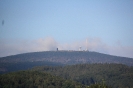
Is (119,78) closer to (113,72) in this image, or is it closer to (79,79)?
(113,72)

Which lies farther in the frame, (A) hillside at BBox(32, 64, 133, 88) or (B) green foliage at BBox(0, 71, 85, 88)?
(A) hillside at BBox(32, 64, 133, 88)

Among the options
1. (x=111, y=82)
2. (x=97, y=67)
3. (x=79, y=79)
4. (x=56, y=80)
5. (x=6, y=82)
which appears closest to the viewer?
(x=6, y=82)

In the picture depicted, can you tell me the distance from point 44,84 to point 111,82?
4954 cm

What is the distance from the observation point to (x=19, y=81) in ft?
327

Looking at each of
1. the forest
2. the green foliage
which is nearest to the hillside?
the forest

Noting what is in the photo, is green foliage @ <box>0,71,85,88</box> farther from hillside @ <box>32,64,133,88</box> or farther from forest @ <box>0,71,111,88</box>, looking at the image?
hillside @ <box>32,64,133,88</box>

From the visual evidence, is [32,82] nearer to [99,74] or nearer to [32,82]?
[32,82]

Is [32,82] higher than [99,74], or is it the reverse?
[32,82]

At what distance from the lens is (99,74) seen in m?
153

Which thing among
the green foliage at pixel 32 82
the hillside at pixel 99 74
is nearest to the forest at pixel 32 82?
the green foliage at pixel 32 82

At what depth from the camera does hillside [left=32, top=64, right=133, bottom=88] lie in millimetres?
132950

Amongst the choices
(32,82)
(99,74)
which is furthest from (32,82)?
(99,74)

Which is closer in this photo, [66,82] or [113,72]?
[66,82]

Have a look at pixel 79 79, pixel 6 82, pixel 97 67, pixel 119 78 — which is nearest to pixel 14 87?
pixel 6 82
